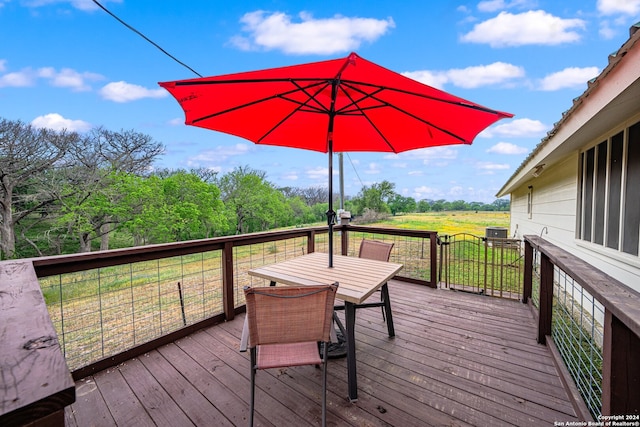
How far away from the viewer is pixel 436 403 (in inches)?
70.3

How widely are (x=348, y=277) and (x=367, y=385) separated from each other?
77 cm

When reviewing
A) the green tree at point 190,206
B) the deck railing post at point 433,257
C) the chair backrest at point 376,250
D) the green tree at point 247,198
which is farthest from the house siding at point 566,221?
the green tree at point 247,198

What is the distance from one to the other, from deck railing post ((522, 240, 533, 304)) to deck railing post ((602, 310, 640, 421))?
2380mm

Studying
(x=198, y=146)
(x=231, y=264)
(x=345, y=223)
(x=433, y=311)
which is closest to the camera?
(x=231, y=264)

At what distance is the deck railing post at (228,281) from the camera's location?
9.57 feet

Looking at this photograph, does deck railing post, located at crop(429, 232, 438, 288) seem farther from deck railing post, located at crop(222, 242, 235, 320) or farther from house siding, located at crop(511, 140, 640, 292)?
deck railing post, located at crop(222, 242, 235, 320)

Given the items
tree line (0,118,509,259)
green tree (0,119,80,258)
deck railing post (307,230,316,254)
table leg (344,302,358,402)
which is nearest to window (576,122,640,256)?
table leg (344,302,358,402)

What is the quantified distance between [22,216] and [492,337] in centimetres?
1857

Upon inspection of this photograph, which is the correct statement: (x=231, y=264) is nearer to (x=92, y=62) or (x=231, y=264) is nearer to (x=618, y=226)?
(x=618, y=226)

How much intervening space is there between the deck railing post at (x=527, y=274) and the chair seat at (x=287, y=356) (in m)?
2.84

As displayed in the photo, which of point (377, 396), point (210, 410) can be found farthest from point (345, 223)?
point (210, 410)

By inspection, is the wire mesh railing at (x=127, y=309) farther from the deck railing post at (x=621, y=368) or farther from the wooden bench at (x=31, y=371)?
the deck railing post at (x=621, y=368)

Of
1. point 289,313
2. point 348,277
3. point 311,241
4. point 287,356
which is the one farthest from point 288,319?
point 311,241

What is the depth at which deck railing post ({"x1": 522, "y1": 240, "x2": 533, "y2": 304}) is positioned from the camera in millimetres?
3168
